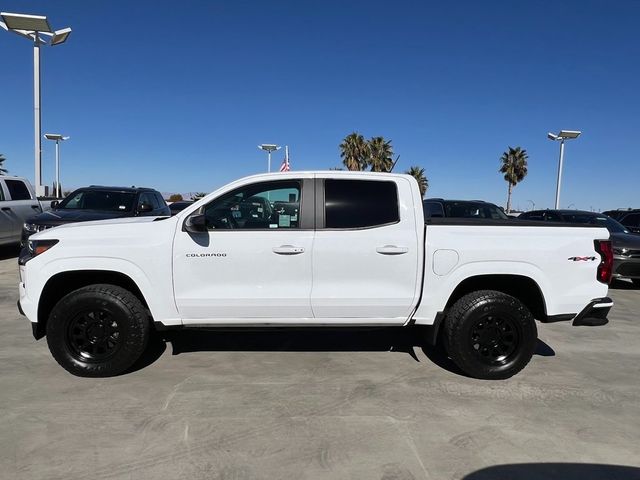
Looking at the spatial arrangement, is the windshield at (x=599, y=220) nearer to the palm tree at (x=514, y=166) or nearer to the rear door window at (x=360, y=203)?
the rear door window at (x=360, y=203)

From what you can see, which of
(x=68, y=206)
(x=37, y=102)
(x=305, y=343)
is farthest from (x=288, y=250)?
(x=37, y=102)

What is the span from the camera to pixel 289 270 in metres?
4.26

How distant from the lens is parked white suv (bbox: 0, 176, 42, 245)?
11.2m

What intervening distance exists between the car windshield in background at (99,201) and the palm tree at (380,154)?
36756 mm

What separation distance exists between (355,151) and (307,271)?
44.4 metres

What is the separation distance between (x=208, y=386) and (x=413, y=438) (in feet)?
6.06

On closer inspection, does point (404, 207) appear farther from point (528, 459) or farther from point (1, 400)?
point (1, 400)

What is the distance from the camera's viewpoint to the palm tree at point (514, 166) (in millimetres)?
51062

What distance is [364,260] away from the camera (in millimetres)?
4266

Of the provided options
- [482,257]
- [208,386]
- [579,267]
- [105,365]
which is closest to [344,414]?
[208,386]

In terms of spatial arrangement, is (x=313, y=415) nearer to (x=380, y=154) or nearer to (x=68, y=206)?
(x=68, y=206)

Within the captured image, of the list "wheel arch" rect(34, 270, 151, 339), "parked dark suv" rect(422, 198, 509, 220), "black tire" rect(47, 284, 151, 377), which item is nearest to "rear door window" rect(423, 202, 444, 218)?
"parked dark suv" rect(422, 198, 509, 220)

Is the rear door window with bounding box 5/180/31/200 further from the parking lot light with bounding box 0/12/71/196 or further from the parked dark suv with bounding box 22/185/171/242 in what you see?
the parking lot light with bounding box 0/12/71/196

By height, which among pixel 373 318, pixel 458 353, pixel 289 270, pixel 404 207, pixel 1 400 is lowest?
pixel 1 400
